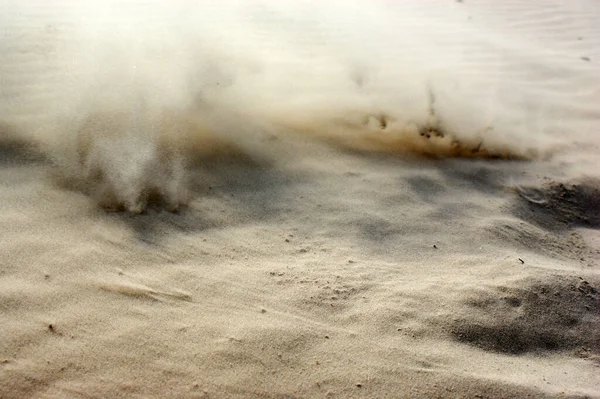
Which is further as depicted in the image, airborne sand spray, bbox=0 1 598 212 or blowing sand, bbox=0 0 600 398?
airborne sand spray, bbox=0 1 598 212

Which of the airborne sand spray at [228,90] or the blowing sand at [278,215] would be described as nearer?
the blowing sand at [278,215]

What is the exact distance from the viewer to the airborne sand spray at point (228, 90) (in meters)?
2.35

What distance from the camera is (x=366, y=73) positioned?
11.6ft

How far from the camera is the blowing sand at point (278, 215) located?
1.52 m

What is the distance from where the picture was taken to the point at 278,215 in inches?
86.7

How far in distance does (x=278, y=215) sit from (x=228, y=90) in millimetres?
1076

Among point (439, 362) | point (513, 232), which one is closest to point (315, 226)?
point (439, 362)

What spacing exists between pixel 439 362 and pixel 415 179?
4.00 feet

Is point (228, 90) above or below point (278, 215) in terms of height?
above

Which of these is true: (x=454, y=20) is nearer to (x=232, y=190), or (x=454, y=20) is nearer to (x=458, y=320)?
(x=232, y=190)

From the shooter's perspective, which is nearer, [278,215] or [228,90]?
[278,215]

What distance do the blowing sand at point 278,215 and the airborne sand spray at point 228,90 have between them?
16 millimetres

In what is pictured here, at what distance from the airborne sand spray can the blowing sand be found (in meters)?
0.02

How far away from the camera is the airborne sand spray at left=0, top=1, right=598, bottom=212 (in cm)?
235
